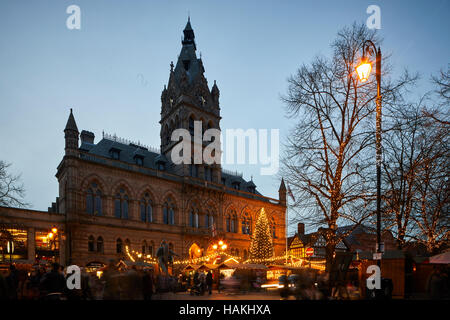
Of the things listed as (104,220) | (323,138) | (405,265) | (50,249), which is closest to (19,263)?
(50,249)

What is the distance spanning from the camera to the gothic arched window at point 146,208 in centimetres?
3772

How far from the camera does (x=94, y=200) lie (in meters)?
34.0

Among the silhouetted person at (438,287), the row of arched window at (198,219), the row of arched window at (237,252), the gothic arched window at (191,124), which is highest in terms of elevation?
the gothic arched window at (191,124)

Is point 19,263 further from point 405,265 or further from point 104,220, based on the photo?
point 405,265

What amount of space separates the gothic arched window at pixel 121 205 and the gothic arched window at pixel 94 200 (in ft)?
5.31

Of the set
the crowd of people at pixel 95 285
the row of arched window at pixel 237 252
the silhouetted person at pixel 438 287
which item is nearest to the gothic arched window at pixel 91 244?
the row of arched window at pixel 237 252

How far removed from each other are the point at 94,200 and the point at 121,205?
2827mm

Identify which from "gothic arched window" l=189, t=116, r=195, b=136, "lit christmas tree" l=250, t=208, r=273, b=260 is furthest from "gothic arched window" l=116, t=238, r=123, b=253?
"gothic arched window" l=189, t=116, r=195, b=136

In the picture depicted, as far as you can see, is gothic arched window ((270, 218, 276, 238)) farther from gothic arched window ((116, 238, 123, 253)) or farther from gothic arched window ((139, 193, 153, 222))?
gothic arched window ((116, 238, 123, 253))

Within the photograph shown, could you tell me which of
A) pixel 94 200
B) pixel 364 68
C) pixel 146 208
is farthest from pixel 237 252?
pixel 364 68

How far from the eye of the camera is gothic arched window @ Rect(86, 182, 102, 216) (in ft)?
111

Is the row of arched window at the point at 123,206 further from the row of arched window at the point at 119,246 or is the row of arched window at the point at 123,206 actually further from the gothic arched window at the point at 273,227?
the gothic arched window at the point at 273,227

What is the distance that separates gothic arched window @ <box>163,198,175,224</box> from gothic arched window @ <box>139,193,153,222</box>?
1773mm
